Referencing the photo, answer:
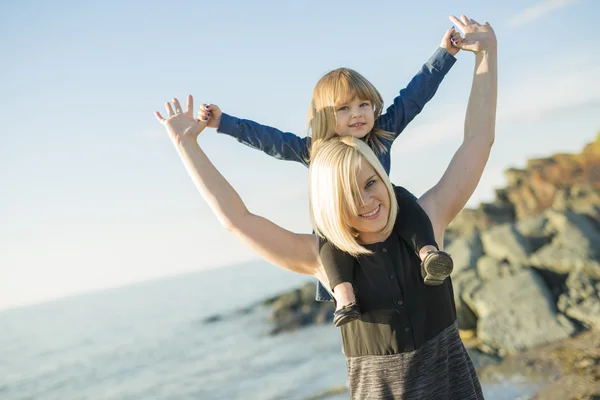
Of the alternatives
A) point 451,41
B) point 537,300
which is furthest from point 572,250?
point 451,41

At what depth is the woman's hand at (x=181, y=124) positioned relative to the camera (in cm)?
231

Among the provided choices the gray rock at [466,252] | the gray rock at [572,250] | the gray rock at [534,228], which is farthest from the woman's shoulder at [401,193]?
the gray rock at [534,228]

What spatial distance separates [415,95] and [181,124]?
5.22 ft

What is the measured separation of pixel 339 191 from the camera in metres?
1.98

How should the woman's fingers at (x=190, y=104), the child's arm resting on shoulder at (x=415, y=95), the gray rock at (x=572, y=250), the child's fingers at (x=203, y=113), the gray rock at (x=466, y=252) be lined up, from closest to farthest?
the woman's fingers at (x=190, y=104), the child's fingers at (x=203, y=113), the child's arm resting on shoulder at (x=415, y=95), the gray rock at (x=572, y=250), the gray rock at (x=466, y=252)

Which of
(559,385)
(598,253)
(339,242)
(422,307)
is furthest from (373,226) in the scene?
(598,253)

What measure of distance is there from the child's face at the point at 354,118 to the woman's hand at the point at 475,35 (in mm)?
618

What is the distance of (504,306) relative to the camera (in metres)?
8.70

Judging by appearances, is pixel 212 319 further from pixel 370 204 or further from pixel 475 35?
pixel 370 204

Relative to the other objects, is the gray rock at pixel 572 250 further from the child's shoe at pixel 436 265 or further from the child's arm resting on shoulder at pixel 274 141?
the child's shoe at pixel 436 265

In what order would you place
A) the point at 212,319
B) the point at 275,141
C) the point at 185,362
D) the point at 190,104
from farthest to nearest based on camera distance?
the point at 212,319
the point at 185,362
the point at 275,141
the point at 190,104

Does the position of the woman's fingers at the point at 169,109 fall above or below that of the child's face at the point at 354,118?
below

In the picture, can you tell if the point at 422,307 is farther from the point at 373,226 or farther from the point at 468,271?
the point at 468,271

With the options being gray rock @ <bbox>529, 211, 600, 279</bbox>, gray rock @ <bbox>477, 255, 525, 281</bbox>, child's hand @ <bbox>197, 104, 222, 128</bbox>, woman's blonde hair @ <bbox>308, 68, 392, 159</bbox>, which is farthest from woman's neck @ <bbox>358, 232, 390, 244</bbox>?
gray rock @ <bbox>477, 255, 525, 281</bbox>
